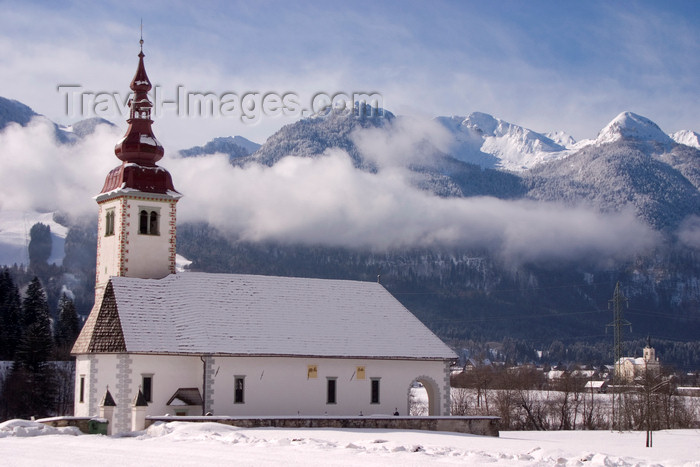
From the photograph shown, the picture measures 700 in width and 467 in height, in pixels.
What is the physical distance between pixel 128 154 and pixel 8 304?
46979mm

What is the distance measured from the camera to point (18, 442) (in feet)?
129

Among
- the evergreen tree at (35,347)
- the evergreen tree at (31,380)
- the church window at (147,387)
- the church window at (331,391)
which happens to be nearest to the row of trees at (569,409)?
the church window at (331,391)

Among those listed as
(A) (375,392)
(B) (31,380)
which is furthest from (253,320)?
(B) (31,380)

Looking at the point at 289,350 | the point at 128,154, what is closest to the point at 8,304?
the point at 128,154

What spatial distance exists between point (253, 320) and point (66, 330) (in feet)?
185

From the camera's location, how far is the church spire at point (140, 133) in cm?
5953

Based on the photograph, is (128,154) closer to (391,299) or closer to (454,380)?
(391,299)

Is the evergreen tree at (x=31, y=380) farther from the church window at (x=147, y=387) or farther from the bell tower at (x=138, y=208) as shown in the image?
the church window at (x=147, y=387)

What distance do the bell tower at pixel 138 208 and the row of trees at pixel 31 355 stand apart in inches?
1320

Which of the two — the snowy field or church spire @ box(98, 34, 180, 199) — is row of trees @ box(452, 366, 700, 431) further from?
church spire @ box(98, 34, 180, 199)

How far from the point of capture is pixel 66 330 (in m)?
107

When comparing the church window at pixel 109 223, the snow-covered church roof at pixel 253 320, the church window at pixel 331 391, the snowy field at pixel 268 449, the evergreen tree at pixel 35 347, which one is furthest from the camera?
the evergreen tree at pixel 35 347

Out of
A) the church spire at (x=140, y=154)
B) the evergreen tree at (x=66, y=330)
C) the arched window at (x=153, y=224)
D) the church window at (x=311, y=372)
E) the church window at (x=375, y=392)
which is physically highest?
the church spire at (x=140, y=154)

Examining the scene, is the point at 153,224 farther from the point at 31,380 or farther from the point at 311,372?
the point at 31,380
